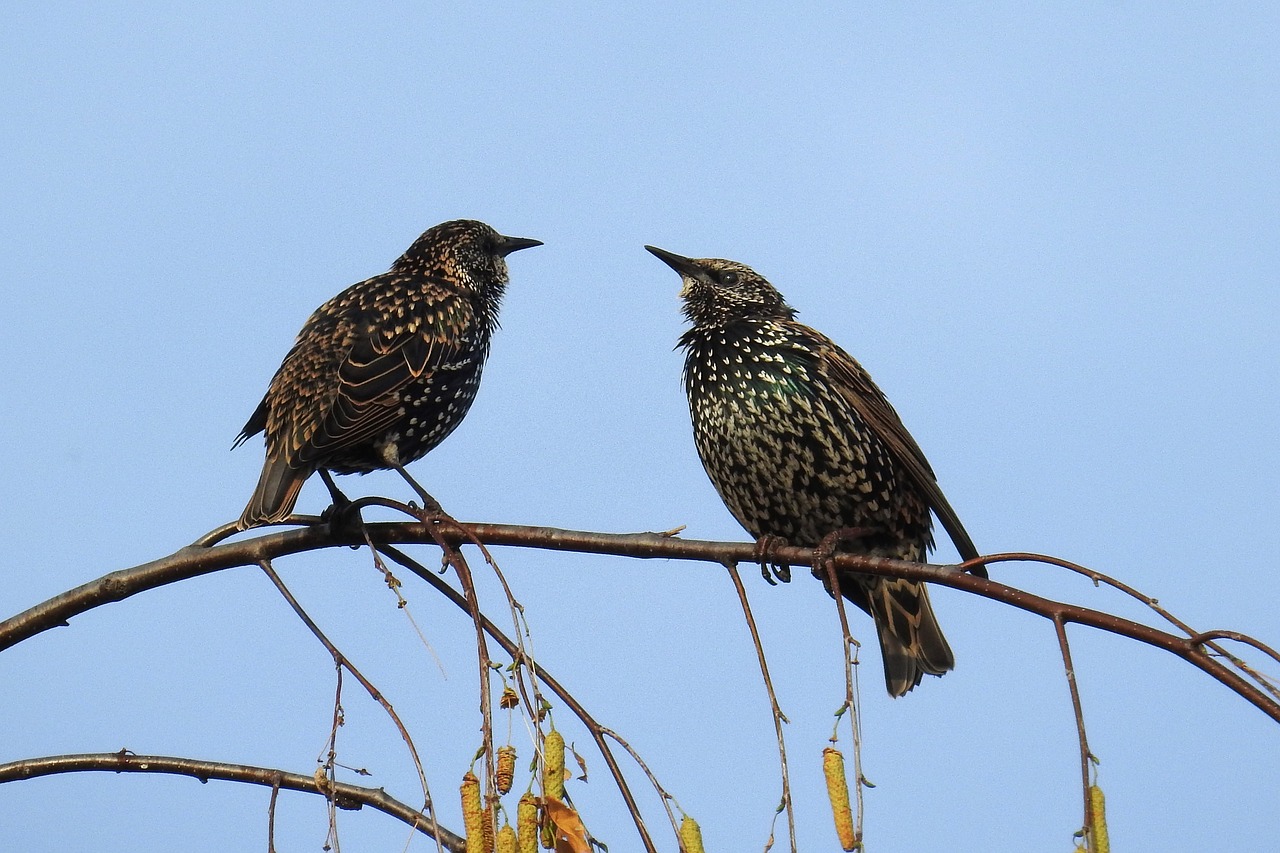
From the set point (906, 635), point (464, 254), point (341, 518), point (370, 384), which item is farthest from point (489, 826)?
point (464, 254)

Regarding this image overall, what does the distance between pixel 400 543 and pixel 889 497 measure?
76.8 inches

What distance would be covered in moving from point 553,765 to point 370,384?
8.02 feet

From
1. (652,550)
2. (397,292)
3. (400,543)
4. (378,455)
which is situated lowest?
(652,550)

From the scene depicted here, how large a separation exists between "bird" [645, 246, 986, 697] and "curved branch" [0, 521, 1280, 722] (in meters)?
1.11

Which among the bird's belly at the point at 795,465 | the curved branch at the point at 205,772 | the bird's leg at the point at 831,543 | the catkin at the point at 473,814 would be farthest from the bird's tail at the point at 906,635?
the catkin at the point at 473,814

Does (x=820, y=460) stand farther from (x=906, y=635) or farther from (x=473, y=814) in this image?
(x=473, y=814)

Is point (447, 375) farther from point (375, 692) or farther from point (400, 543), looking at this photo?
point (375, 692)

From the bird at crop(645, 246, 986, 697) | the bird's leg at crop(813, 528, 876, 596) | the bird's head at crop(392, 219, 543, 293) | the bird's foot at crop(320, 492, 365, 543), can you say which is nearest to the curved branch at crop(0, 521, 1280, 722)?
the bird's foot at crop(320, 492, 365, 543)

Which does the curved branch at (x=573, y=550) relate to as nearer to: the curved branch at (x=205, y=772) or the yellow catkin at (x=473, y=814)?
the curved branch at (x=205, y=772)

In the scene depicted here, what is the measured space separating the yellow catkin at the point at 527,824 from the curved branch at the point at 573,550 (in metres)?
0.93

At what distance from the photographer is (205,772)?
12.2 ft

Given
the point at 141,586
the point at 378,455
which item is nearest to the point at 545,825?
the point at 141,586

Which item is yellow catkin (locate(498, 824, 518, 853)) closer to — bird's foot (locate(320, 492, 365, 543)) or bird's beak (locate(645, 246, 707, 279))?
bird's foot (locate(320, 492, 365, 543))

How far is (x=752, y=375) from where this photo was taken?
5.13m
